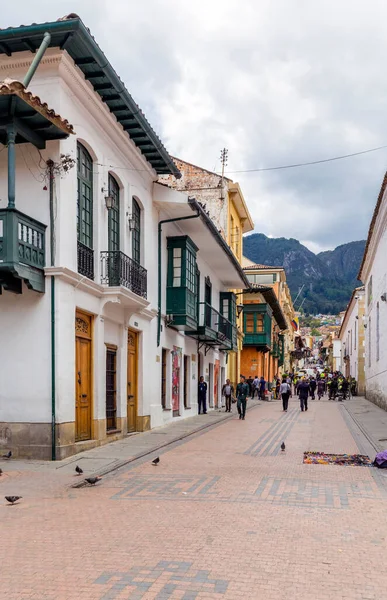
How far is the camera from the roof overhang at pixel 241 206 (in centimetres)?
3030

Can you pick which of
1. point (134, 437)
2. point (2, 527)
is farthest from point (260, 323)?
point (2, 527)

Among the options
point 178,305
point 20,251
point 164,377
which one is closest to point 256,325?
point 164,377

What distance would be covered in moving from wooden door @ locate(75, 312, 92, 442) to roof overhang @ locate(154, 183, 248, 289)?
17.2 feet

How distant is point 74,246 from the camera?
11.9 m

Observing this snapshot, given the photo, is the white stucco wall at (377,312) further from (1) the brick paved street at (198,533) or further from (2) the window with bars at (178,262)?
(1) the brick paved street at (198,533)

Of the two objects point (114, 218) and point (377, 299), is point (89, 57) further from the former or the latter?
point (377, 299)

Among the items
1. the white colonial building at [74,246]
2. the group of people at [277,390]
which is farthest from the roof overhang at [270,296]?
the white colonial building at [74,246]

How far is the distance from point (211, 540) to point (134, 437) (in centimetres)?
894

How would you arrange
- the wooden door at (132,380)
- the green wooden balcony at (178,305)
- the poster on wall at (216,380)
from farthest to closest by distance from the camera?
the poster on wall at (216,380) → the green wooden balcony at (178,305) → the wooden door at (132,380)

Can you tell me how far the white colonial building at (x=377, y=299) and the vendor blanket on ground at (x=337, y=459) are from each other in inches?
369

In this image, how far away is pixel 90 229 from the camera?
514 inches

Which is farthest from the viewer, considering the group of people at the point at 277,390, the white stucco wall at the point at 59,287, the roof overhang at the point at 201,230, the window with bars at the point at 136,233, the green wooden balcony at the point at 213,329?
the green wooden balcony at the point at 213,329

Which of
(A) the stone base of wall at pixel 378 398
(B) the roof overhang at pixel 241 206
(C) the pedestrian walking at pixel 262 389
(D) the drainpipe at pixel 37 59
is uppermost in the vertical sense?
(B) the roof overhang at pixel 241 206

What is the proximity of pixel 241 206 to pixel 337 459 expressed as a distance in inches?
908
